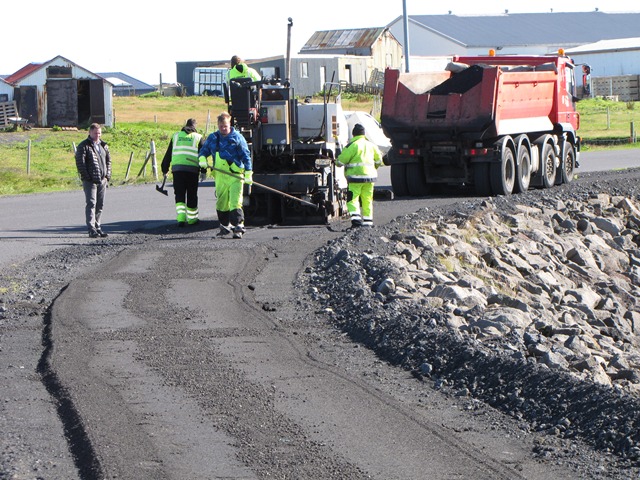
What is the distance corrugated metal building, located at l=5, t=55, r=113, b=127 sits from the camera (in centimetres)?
5353

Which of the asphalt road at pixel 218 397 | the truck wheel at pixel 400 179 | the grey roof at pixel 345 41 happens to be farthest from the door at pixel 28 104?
the asphalt road at pixel 218 397

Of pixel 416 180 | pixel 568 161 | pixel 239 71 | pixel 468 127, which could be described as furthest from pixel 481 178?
pixel 239 71

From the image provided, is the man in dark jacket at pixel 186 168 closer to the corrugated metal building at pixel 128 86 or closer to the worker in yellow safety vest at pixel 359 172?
the worker in yellow safety vest at pixel 359 172

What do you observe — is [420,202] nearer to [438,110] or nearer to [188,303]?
[438,110]

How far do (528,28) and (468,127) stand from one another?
247 ft

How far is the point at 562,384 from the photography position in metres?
7.41

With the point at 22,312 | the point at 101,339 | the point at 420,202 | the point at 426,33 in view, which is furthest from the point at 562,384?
the point at 426,33

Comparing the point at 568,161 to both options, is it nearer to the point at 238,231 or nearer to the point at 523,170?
the point at 523,170

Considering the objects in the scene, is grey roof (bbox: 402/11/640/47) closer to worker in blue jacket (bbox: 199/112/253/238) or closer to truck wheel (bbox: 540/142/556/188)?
truck wheel (bbox: 540/142/556/188)

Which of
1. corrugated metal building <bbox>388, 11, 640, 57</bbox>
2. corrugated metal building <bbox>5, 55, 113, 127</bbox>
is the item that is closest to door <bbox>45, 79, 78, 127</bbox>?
corrugated metal building <bbox>5, 55, 113, 127</bbox>

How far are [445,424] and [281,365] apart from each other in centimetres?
178

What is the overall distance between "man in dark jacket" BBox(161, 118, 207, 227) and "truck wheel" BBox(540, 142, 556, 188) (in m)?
9.02

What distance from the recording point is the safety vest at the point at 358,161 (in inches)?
624

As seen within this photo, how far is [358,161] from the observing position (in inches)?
624
